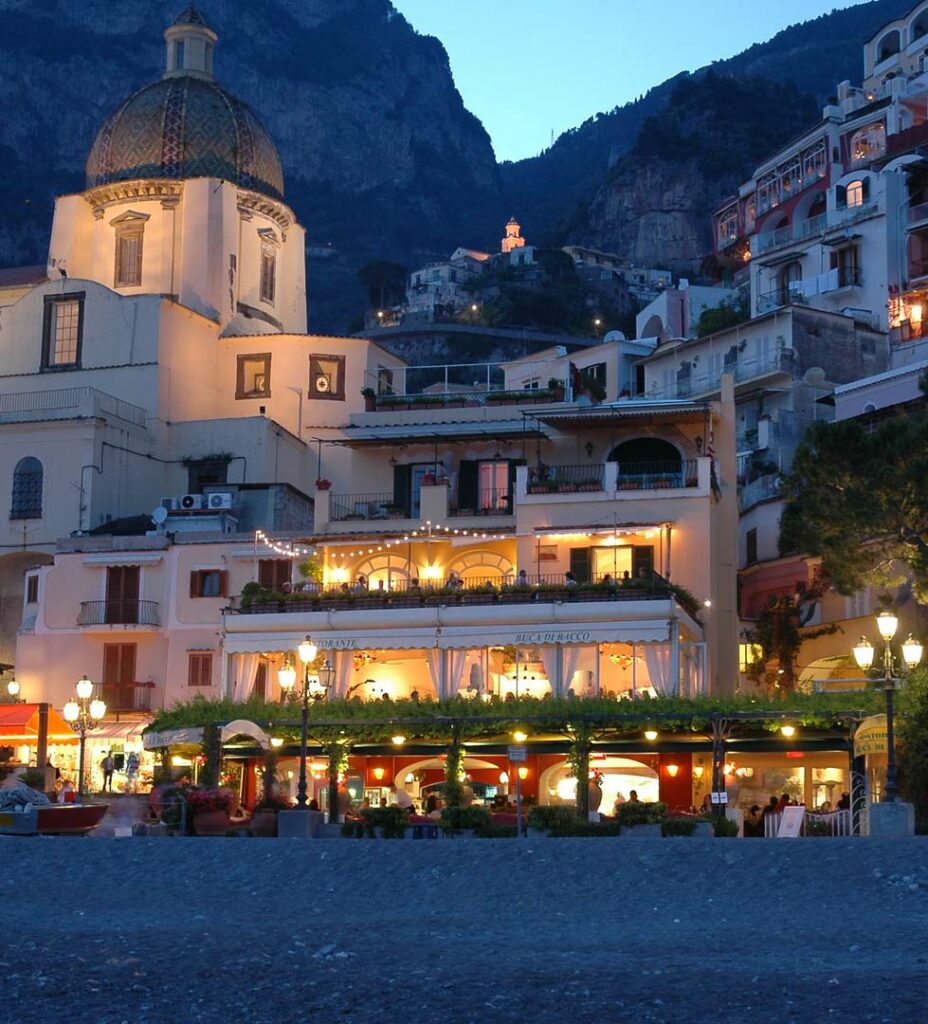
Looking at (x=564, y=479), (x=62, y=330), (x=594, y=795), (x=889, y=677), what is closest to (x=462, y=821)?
(x=594, y=795)

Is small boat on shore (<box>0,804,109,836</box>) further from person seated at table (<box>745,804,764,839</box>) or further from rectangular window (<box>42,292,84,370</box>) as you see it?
rectangular window (<box>42,292,84,370</box>)

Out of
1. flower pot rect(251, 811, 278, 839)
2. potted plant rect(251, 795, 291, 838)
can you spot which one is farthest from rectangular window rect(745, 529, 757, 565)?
flower pot rect(251, 811, 278, 839)

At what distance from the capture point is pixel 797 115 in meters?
156

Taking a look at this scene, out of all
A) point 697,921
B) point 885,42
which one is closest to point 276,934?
point 697,921

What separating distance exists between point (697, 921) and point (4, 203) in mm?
138864

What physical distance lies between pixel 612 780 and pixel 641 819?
1148 centimetres

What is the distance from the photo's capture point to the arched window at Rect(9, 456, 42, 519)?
6112 cm

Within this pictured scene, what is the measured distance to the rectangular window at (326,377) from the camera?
67500 millimetres

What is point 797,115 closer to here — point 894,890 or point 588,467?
point 588,467

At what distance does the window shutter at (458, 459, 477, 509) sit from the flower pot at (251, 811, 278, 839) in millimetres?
21818

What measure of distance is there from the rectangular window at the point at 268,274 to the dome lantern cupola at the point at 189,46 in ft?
24.4

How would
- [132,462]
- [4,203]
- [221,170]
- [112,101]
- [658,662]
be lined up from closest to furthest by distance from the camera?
[658,662], [132,462], [221,170], [4,203], [112,101]

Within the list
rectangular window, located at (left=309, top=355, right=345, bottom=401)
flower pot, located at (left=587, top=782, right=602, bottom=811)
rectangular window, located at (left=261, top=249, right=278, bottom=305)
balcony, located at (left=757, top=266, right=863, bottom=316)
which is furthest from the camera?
balcony, located at (left=757, top=266, right=863, bottom=316)

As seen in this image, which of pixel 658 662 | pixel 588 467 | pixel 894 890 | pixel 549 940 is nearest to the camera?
pixel 549 940
